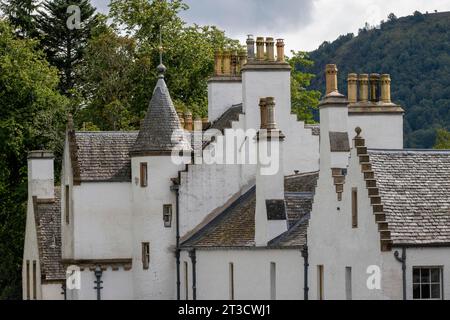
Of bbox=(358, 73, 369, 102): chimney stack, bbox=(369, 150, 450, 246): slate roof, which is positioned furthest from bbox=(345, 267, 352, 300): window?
bbox=(358, 73, 369, 102): chimney stack

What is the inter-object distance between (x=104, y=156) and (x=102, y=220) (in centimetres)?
271

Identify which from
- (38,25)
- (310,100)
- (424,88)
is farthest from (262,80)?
(424,88)

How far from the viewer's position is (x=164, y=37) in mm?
118250

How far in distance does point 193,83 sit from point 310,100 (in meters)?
7.39

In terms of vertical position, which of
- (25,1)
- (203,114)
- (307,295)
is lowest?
(307,295)

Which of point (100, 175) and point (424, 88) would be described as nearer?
point (100, 175)

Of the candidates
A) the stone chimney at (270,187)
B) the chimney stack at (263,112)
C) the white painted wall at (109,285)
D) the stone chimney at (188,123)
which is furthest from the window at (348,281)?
the stone chimney at (188,123)

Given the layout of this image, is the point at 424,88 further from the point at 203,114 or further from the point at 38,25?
the point at 203,114

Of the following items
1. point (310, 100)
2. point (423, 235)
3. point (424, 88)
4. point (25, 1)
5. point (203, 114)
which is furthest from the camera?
point (424, 88)

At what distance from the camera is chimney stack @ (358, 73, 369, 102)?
76.5m

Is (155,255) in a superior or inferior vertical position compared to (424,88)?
inferior

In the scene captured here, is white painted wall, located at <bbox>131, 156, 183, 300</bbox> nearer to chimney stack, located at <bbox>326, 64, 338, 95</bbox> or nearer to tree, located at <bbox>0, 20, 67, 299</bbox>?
chimney stack, located at <bbox>326, 64, 338, 95</bbox>

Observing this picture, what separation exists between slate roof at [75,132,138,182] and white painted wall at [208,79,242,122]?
585cm

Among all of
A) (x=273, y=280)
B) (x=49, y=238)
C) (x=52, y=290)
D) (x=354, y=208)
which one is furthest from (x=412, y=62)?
(x=354, y=208)
